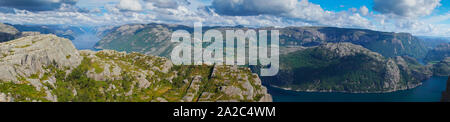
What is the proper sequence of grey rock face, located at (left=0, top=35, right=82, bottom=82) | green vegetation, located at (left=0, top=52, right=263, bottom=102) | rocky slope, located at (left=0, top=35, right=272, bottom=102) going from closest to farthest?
green vegetation, located at (left=0, top=52, right=263, bottom=102)
rocky slope, located at (left=0, top=35, right=272, bottom=102)
grey rock face, located at (left=0, top=35, right=82, bottom=82)

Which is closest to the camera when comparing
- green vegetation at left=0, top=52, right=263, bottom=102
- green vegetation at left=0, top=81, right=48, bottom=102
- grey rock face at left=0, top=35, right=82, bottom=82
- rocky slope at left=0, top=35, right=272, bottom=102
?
green vegetation at left=0, top=81, right=48, bottom=102

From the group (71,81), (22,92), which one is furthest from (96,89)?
(22,92)

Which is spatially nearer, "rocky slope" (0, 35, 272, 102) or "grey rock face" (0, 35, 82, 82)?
"rocky slope" (0, 35, 272, 102)

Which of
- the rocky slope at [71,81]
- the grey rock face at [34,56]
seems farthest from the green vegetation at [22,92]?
the grey rock face at [34,56]

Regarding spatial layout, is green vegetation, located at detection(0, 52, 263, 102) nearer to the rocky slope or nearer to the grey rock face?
the rocky slope

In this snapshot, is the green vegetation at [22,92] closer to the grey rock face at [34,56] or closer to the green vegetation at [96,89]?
the green vegetation at [96,89]

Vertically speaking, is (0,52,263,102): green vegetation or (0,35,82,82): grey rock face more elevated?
Result: (0,35,82,82): grey rock face

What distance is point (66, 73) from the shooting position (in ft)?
530

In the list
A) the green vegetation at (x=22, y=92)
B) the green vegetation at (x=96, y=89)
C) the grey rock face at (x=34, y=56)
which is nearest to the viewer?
the green vegetation at (x=22, y=92)

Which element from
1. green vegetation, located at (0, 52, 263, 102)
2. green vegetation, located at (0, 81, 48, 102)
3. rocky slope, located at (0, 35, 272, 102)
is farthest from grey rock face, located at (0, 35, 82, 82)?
green vegetation, located at (0, 81, 48, 102)
